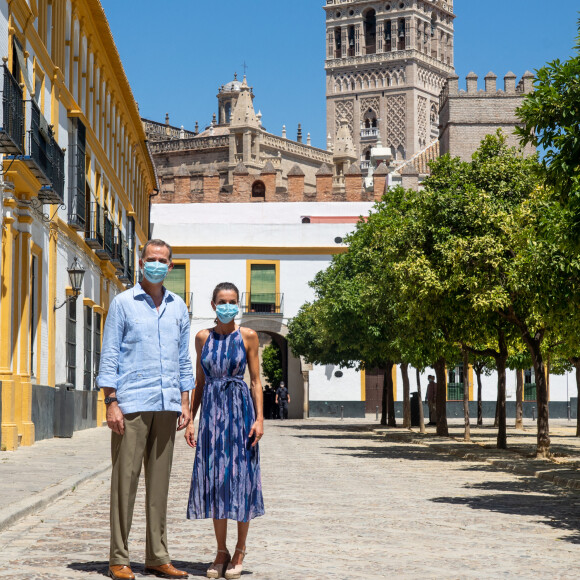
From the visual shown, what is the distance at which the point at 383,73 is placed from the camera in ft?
486

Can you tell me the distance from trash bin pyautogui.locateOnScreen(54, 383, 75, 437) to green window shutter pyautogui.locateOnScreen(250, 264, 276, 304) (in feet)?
94.5

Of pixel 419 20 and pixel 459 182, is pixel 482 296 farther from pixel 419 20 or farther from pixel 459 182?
pixel 419 20

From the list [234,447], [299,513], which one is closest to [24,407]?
[299,513]

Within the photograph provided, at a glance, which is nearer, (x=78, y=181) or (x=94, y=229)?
(x=78, y=181)

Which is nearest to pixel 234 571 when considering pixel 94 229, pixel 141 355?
pixel 141 355

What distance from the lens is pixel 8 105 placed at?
16609 mm

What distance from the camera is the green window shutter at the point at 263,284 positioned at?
51.9 meters

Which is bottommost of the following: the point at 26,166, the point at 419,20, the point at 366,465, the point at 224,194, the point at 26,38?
the point at 366,465

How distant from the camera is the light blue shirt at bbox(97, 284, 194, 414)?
696 centimetres

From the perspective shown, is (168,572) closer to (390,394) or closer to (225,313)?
(225,313)

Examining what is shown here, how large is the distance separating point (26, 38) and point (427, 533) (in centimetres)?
1421

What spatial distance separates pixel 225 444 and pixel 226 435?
0.18ft

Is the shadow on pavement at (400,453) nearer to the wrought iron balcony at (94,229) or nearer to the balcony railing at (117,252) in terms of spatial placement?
the wrought iron balcony at (94,229)

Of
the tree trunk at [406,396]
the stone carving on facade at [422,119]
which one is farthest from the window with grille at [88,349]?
the stone carving on facade at [422,119]
